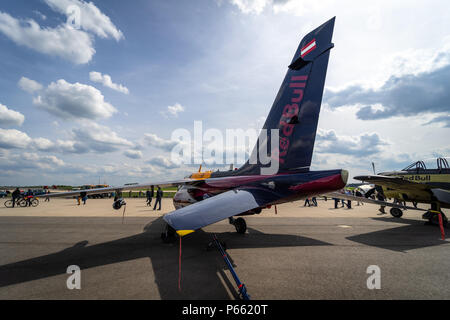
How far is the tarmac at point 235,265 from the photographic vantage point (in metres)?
3.82

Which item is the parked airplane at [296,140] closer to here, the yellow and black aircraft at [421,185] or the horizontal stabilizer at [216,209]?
the horizontal stabilizer at [216,209]

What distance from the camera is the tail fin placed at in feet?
20.7

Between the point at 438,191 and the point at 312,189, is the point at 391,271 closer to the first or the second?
the point at 312,189

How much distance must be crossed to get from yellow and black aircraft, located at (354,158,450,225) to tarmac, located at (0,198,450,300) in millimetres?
2550

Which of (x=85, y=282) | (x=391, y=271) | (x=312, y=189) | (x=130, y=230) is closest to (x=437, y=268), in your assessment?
(x=391, y=271)

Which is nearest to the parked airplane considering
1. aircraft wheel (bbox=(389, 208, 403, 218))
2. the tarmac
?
the tarmac

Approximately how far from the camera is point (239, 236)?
8.41m

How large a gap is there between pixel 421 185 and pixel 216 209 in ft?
Result: 41.4

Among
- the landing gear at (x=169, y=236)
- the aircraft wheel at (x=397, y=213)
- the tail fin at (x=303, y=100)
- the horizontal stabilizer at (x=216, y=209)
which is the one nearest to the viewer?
the horizontal stabilizer at (x=216, y=209)

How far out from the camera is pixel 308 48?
655cm

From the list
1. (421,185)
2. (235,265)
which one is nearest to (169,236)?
(235,265)

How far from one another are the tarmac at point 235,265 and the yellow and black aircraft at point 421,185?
8.37 ft

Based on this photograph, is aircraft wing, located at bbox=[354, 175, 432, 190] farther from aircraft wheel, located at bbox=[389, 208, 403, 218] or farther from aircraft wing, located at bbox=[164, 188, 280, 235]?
aircraft wing, located at bbox=[164, 188, 280, 235]

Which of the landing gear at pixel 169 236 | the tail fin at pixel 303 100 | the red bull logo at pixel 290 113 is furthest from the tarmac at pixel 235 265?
the red bull logo at pixel 290 113
